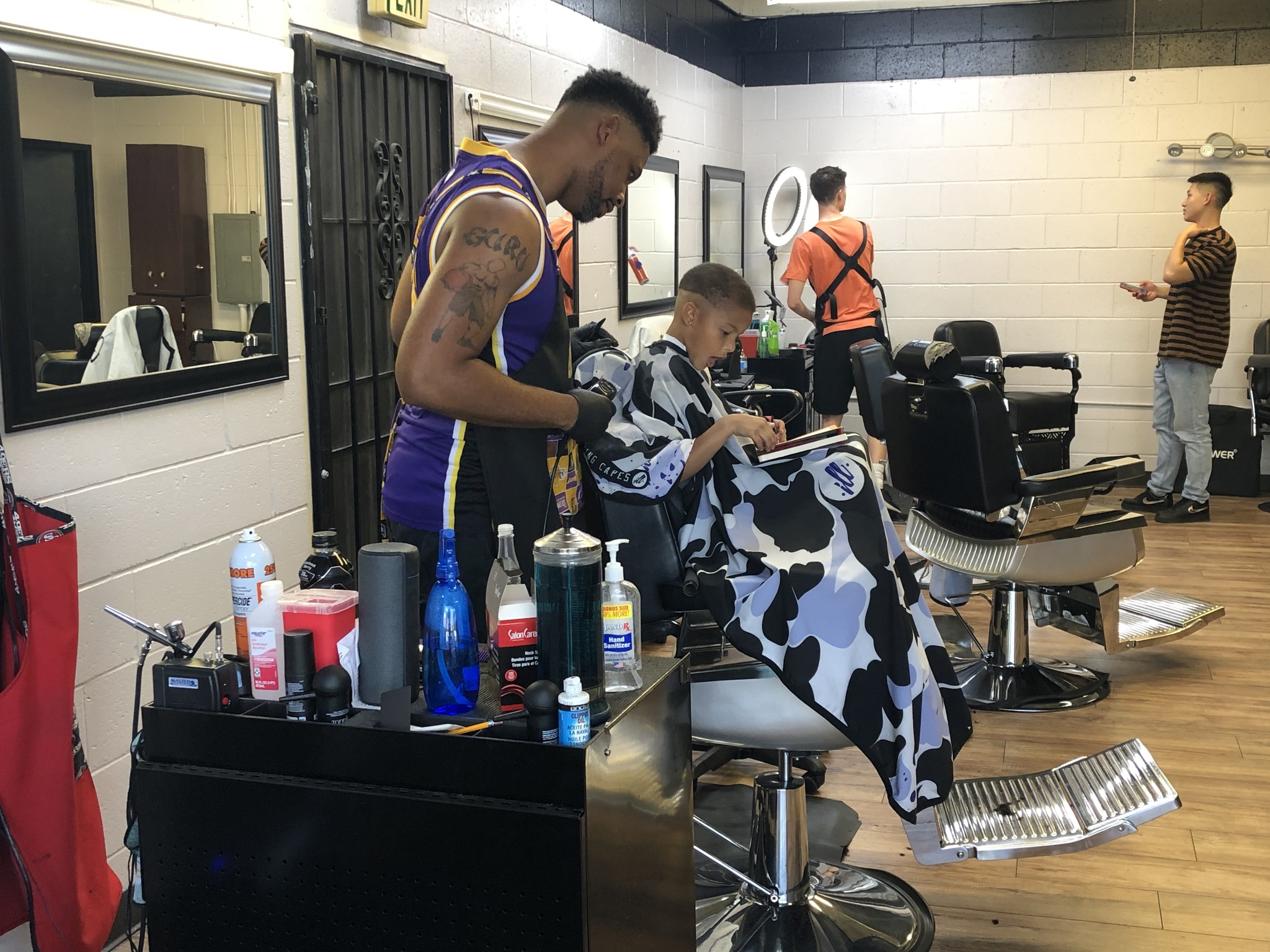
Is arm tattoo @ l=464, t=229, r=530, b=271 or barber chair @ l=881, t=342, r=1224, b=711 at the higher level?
arm tattoo @ l=464, t=229, r=530, b=271

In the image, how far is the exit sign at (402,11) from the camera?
123 inches

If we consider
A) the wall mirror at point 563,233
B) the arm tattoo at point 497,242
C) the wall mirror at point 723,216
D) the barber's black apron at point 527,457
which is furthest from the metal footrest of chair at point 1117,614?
the wall mirror at point 723,216

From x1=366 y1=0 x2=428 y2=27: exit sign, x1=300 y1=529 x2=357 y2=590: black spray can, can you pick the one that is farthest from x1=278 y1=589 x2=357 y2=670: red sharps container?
x1=366 y1=0 x2=428 y2=27: exit sign

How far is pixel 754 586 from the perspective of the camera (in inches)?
85.7

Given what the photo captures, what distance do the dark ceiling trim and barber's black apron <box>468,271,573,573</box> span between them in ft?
14.6

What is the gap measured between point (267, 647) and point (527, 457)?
0.57 metres

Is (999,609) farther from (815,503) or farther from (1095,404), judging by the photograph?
(1095,404)

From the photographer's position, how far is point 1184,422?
5953mm

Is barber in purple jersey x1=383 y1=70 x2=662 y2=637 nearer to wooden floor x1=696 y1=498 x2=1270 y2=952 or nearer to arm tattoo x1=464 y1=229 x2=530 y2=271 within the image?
arm tattoo x1=464 y1=229 x2=530 y2=271

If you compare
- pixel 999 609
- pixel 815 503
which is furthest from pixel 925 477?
pixel 815 503

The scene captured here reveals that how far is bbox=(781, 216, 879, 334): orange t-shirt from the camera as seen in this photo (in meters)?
5.91

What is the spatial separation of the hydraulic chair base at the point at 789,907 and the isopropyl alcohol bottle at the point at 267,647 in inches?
42.5

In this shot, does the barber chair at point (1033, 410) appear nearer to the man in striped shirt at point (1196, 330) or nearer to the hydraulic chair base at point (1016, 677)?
the man in striped shirt at point (1196, 330)

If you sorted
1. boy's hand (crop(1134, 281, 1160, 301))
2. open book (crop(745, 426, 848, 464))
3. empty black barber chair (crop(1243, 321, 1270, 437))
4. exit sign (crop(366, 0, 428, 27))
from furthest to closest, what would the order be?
boy's hand (crop(1134, 281, 1160, 301)), empty black barber chair (crop(1243, 321, 1270, 437)), exit sign (crop(366, 0, 428, 27)), open book (crop(745, 426, 848, 464))
